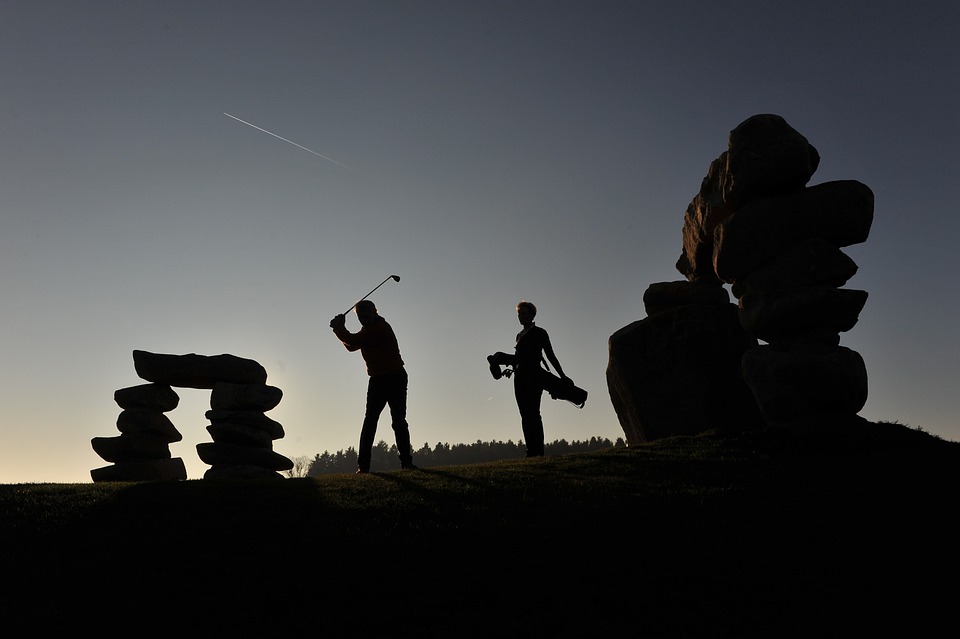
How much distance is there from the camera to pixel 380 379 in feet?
48.2

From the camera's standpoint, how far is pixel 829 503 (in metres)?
8.99

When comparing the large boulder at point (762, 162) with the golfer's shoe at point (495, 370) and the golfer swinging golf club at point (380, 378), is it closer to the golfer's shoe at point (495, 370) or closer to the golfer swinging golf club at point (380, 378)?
the golfer's shoe at point (495, 370)

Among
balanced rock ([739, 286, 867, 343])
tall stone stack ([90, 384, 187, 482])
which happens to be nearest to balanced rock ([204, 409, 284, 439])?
tall stone stack ([90, 384, 187, 482])

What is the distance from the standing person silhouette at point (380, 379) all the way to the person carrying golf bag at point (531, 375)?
232 cm

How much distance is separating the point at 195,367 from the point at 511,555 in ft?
52.5

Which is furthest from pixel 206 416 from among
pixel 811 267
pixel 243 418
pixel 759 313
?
pixel 811 267

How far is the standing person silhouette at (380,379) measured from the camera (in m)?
14.7

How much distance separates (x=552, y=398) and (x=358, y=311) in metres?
4.29

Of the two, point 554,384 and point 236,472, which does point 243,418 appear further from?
point 554,384

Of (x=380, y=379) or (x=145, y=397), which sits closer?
(x=380, y=379)

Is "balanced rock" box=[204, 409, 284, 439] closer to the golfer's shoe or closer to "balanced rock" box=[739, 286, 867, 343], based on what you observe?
the golfer's shoe

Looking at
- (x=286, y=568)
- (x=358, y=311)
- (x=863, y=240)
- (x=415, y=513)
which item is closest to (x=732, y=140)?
(x=863, y=240)

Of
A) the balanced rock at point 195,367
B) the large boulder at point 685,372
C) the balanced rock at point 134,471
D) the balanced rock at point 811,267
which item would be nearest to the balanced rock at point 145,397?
the balanced rock at point 195,367

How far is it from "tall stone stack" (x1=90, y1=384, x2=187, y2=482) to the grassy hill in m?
10.3
